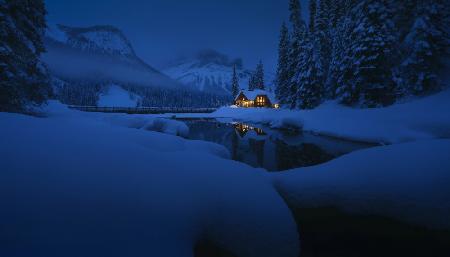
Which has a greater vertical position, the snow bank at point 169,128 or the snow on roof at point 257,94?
the snow on roof at point 257,94

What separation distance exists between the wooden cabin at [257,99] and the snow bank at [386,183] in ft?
186

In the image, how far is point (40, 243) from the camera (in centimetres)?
198

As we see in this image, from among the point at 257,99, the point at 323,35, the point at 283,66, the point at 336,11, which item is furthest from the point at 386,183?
the point at 257,99

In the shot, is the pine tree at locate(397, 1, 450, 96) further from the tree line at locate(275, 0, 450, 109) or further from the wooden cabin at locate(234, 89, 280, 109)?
the wooden cabin at locate(234, 89, 280, 109)

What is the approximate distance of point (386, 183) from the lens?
145 inches

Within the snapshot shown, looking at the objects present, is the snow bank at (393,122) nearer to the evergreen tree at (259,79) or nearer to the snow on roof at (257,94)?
the snow on roof at (257,94)

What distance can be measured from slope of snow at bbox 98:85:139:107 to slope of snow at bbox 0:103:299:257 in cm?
16472

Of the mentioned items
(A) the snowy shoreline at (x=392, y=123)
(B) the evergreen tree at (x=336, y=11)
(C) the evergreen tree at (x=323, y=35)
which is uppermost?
(B) the evergreen tree at (x=336, y=11)

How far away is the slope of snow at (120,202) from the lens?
2123 millimetres

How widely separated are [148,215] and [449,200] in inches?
164

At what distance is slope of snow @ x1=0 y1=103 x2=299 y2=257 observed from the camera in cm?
212

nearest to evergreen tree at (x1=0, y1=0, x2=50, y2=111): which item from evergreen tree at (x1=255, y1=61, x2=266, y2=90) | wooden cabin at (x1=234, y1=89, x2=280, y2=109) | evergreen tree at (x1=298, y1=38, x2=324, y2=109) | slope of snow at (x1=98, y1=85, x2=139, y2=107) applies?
evergreen tree at (x1=298, y1=38, x2=324, y2=109)

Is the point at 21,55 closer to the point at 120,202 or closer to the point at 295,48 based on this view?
the point at 120,202

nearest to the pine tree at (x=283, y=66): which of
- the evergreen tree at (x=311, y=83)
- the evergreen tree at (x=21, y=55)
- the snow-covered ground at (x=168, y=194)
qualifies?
the evergreen tree at (x=311, y=83)
